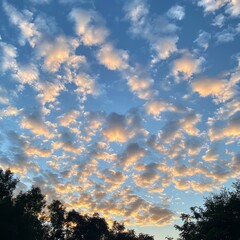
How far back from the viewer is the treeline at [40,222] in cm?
6239

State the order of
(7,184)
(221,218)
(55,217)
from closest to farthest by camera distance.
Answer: (221,218) → (7,184) → (55,217)

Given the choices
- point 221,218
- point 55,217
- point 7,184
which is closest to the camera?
point 221,218

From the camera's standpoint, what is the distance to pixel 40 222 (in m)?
81.6

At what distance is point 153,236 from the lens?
15525 centimetres

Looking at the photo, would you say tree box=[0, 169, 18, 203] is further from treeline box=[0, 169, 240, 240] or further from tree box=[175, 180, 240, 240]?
tree box=[175, 180, 240, 240]

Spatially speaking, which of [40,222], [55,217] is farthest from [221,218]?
[55,217]

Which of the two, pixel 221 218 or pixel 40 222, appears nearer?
pixel 221 218

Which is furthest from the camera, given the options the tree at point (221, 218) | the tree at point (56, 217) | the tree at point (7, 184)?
the tree at point (56, 217)

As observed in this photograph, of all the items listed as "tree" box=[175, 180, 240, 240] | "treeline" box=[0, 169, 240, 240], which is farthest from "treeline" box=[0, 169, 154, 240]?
"tree" box=[175, 180, 240, 240]

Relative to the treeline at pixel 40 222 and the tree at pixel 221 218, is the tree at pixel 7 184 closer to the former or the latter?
the treeline at pixel 40 222

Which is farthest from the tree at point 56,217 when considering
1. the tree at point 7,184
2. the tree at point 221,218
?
the tree at point 221,218

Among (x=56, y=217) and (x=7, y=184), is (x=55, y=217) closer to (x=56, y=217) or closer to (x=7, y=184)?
(x=56, y=217)

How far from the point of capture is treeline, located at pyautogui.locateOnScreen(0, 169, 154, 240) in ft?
205

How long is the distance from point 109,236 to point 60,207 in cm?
4159
